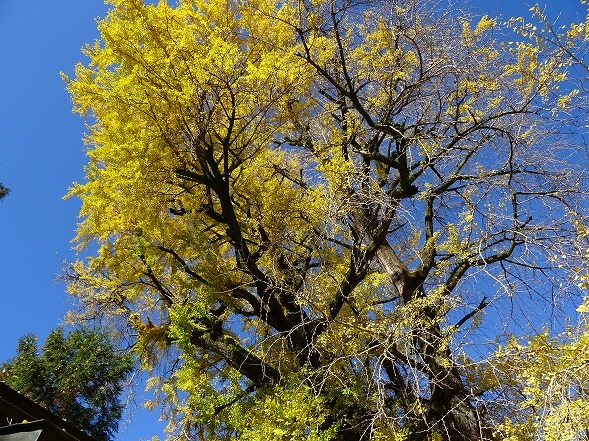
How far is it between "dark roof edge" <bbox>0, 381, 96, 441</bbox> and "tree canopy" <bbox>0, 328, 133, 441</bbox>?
32.3 ft

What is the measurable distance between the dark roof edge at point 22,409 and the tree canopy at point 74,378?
32.3 ft

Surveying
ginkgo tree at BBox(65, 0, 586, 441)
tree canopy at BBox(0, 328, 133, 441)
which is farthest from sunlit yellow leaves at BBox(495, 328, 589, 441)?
tree canopy at BBox(0, 328, 133, 441)

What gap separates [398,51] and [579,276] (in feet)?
11.2

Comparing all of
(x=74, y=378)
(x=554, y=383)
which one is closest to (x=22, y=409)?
(x=554, y=383)

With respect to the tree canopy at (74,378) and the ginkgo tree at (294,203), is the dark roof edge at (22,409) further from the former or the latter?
the tree canopy at (74,378)

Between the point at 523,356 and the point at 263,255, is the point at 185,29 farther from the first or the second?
the point at 523,356

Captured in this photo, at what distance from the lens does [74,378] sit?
43.4 feet

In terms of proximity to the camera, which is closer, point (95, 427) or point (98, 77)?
point (98, 77)

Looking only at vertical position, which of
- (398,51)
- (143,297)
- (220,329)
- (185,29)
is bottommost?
(220,329)

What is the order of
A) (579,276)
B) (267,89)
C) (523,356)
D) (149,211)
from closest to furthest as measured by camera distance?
(579,276)
(523,356)
(267,89)
(149,211)

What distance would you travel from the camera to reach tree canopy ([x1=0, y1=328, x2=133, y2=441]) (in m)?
13.1

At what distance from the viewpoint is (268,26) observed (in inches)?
225

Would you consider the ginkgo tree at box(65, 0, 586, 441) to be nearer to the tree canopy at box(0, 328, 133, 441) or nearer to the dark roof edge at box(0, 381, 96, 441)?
the dark roof edge at box(0, 381, 96, 441)

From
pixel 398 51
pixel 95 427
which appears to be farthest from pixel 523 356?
pixel 95 427
